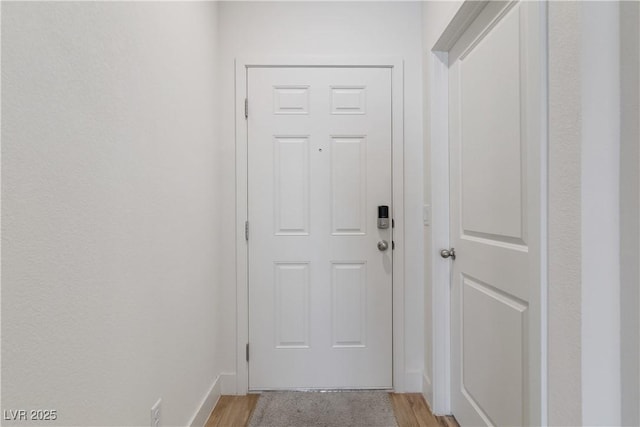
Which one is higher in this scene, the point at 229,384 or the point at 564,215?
the point at 564,215

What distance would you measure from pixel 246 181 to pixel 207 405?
1226 millimetres

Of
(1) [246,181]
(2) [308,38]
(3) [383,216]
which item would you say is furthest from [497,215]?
(2) [308,38]

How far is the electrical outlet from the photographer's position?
116cm

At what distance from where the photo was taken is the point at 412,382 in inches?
76.2

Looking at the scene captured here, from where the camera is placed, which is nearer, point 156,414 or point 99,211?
point 99,211

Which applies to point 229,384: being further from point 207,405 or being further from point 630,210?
point 630,210

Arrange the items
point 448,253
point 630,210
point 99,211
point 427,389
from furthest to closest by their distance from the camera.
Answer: point 427,389
point 448,253
point 99,211
point 630,210

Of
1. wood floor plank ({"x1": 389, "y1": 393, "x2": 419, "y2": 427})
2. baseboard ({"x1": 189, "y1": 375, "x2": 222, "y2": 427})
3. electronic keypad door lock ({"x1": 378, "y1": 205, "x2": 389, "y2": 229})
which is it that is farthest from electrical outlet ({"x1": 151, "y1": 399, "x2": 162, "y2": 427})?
electronic keypad door lock ({"x1": 378, "y1": 205, "x2": 389, "y2": 229})

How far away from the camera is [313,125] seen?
1.96 meters

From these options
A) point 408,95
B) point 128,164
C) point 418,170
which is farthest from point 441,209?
point 128,164

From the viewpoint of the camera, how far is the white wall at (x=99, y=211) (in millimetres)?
675

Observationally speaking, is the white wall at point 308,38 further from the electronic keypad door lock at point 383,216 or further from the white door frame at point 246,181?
the electronic keypad door lock at point 383,216

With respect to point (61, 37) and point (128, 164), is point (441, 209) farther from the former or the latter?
point (61, 37)

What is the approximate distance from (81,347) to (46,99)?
602mm
